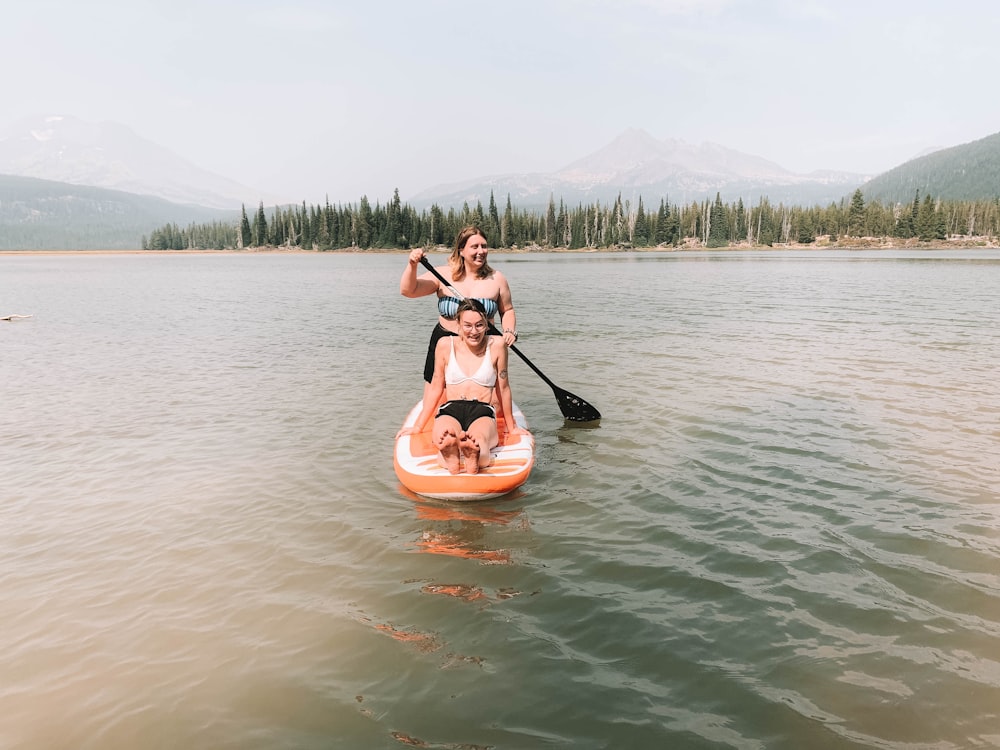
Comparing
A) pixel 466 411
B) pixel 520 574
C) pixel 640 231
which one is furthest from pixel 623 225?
pixel 520 574

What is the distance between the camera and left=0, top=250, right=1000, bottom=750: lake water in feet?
14.6

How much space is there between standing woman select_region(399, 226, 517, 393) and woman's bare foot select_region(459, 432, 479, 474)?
198 centimetres

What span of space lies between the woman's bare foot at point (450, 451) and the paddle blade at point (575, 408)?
195 inches

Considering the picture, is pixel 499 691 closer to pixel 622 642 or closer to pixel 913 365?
pixel 622 642

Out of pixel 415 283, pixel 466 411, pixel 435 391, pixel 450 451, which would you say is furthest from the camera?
pixel 415 283

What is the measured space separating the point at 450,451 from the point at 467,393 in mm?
1191

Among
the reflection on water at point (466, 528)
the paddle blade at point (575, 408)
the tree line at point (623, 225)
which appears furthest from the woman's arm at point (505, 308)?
the tree line at point (623, 225)

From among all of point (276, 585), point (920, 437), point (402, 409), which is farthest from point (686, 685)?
point (402, 409)

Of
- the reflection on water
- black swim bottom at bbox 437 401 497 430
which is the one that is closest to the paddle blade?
the reflection on water

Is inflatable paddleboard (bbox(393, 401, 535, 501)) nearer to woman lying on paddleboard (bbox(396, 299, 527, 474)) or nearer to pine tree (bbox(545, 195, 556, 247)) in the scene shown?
woman lying on paddleboard (bbox(396, 299, 527, 474))

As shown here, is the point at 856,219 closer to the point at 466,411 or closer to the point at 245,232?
the point at 245,232

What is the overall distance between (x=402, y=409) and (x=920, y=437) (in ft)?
33.3

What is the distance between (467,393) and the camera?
349 inches

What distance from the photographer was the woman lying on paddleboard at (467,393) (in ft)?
26.1
